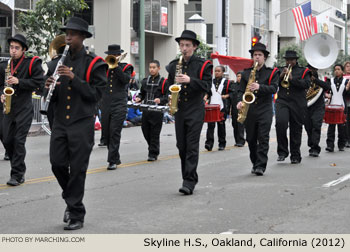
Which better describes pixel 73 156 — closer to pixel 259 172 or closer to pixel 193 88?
pixel 193 88

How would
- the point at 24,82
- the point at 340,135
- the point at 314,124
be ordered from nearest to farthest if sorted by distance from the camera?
the point at 24,82, the point at 314,124, the point at 340,135

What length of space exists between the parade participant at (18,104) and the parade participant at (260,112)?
3.30m

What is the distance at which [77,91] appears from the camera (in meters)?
7.45

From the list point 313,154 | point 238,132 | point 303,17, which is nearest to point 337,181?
point 313,154

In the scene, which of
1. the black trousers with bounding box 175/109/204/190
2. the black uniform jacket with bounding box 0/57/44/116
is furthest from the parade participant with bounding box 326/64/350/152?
the black uniform jacket with bounding box 0/57/44/116

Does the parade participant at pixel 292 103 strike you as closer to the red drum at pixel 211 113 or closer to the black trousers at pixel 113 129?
the red drum at pixel 211 113

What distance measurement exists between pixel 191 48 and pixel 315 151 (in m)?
6.02

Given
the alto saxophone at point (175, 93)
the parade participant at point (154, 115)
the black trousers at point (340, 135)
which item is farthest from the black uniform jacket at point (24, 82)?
the black trousers at point (340, 135)

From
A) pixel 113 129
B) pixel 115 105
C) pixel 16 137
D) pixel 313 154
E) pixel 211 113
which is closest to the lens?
pixel 16 137

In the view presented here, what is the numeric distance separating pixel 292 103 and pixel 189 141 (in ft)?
13.8

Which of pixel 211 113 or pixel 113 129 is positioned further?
pixel 211 113

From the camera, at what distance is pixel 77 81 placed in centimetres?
732

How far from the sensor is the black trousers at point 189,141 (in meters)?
9.80

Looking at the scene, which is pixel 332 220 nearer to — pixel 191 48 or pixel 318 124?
pixel 191 48
